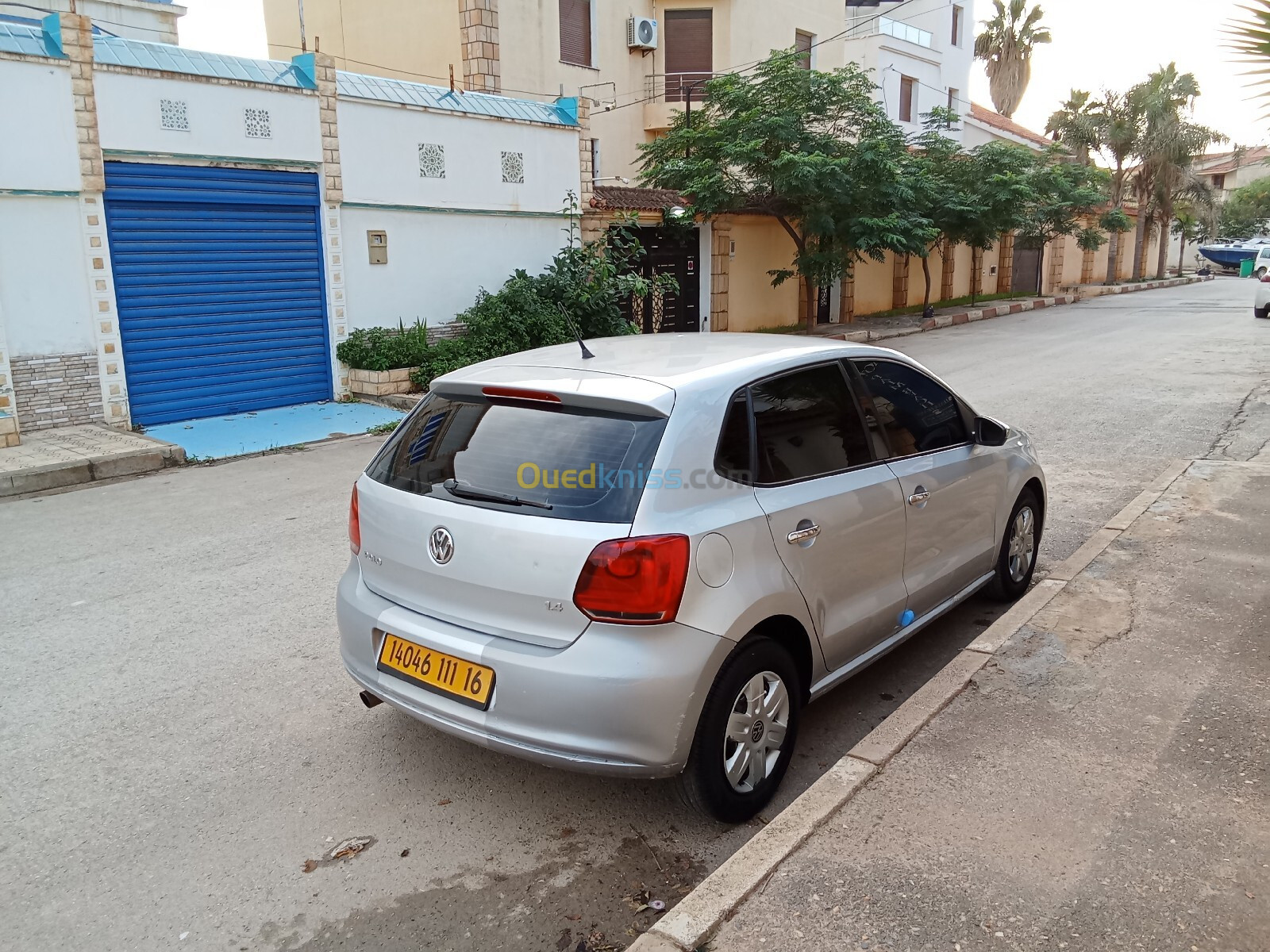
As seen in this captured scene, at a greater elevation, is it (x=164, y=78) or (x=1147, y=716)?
(x=164, y=78)

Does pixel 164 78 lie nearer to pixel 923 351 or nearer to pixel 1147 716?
pixel 1147 716

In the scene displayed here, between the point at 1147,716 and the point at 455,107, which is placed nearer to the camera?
the point at 1147,716

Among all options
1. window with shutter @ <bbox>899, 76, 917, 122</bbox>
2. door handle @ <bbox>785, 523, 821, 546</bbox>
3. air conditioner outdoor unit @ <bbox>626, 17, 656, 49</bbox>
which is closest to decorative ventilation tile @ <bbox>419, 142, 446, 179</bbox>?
air conditioner outdoor unit @ <bbox>626, 17, 656, 49</bbox>

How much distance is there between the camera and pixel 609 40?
23.0 metres

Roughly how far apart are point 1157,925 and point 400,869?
89.4 inches

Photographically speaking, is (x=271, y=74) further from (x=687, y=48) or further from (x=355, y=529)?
(x=687, y=48)

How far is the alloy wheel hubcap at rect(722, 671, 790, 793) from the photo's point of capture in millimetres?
3336

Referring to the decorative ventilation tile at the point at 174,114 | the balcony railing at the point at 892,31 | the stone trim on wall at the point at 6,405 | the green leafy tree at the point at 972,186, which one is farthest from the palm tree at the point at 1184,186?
the stone trim on wall at the point at 6,405

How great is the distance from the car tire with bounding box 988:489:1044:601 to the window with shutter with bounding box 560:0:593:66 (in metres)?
19.4

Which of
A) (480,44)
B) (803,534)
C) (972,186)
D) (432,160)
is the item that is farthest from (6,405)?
(972,186)

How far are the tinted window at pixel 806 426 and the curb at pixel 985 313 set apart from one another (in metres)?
11.0

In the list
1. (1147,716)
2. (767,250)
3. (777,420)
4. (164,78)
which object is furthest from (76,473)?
(767,250)

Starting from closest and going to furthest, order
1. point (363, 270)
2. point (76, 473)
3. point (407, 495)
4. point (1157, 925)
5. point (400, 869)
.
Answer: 1. point (1157, 925)
2. point (400, 869)
3. point (407, 495)
4. point (76, 473)
5. point (363, 270)

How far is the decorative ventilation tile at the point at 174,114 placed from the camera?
1102cm
